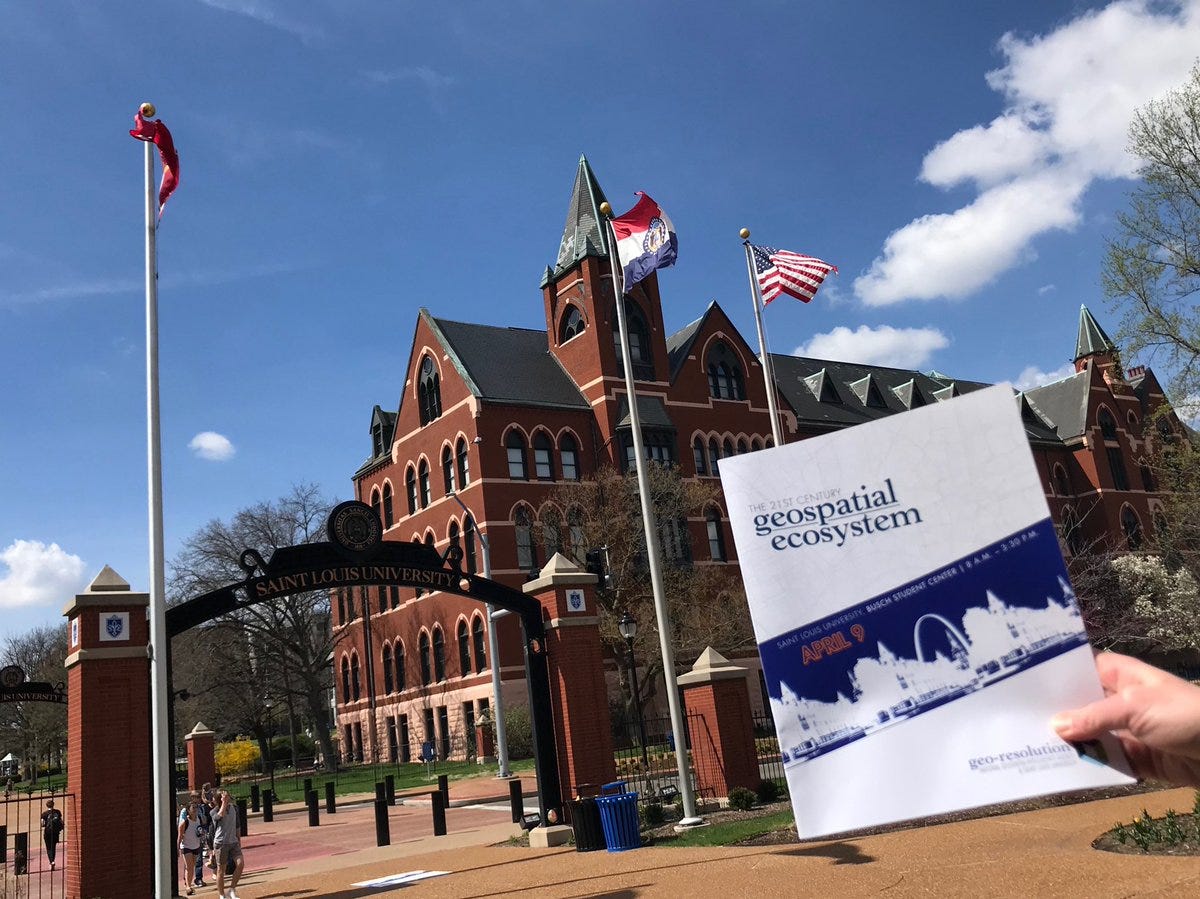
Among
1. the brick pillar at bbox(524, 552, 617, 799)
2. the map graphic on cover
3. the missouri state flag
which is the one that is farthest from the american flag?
the map graphic on cover

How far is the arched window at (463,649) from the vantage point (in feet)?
137

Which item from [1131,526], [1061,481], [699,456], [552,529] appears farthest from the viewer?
[1061,481]

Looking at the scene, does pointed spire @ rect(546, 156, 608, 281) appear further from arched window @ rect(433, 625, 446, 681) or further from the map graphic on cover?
the map graphic on cover

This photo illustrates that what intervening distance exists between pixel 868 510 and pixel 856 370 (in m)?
62.6

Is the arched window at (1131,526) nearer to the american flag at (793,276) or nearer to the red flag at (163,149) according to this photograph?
the american flag at (793,276)

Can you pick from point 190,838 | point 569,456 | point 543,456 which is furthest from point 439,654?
point 190,838

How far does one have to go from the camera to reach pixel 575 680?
16.9 meters

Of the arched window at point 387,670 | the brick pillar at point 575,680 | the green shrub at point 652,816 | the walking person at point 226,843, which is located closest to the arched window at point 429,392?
the arched window at point 387,670

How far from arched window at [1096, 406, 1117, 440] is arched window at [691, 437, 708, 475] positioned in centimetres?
3135

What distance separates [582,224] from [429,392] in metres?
10.8

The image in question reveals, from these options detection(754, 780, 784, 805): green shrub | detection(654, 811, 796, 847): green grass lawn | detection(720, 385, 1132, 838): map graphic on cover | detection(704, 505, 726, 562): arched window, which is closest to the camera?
detection(720, 385, 1132, 838): map graphic on cover

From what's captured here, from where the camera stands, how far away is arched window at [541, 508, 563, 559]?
128 ft

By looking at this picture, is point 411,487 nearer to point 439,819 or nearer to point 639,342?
point 639,342

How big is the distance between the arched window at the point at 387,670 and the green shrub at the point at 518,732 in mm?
12388
